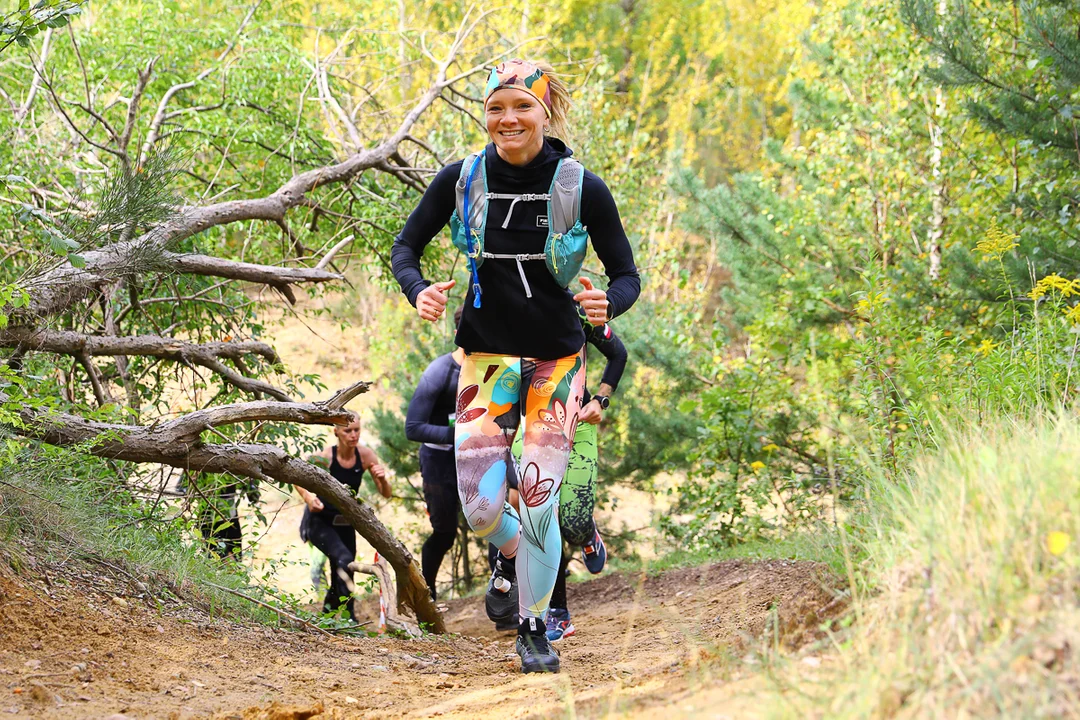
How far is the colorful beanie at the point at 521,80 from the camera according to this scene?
150 inches

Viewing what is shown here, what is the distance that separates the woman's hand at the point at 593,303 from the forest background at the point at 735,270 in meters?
1.01

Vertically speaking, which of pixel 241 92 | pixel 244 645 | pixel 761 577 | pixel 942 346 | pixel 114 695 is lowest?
pixel 761 577

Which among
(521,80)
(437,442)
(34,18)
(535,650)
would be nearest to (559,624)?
(437,442)

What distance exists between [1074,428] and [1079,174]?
4.24 meters

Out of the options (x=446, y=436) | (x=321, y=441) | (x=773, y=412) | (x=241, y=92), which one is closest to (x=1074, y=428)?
(x=446, y=436)

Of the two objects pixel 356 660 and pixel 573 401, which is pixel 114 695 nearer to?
pixel 356 660

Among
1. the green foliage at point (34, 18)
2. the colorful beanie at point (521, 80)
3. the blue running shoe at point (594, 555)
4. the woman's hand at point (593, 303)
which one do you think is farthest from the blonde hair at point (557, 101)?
the blue running shoe at point (594, 555)

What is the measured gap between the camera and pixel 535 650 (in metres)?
3.78

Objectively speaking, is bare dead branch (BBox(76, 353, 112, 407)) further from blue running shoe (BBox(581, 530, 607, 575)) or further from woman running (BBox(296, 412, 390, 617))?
blue running shoe (BBox(581, 530, 607, 575))

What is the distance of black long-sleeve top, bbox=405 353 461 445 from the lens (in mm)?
6281

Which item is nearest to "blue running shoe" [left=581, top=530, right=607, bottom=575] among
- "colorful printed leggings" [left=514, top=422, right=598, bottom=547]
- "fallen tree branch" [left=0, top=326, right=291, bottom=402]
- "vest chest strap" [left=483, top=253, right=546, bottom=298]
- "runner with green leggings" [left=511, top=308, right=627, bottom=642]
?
"runner with green leggings" [left=511, top=308, right=627, bottom=642]

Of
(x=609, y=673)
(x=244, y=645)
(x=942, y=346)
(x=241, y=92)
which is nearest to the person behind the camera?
(x=609, y=673)

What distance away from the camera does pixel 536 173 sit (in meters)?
3.81

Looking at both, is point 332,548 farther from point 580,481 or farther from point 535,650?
point 535,650
